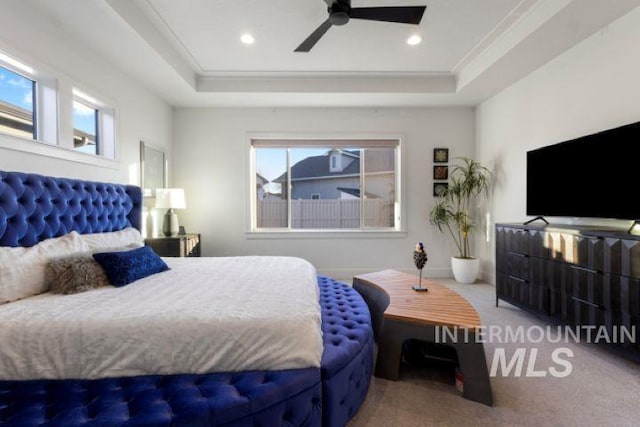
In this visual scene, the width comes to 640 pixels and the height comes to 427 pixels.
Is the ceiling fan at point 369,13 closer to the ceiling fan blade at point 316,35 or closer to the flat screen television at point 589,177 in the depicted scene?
the ceiling fan blade at point 316,35

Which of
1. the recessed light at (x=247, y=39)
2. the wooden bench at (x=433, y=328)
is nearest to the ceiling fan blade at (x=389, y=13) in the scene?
the recessed light at (x=247, y=39)

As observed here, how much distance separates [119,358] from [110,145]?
8.92 feet

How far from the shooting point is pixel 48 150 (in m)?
2.38

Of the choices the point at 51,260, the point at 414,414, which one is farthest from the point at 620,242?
the point at 51,260

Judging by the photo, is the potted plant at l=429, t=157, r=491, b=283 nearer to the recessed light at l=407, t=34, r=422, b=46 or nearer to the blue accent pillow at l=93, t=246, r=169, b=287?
the recessed light at l=407, t=34, r=422, b=46

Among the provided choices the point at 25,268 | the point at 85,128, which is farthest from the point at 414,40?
the point at 25,268

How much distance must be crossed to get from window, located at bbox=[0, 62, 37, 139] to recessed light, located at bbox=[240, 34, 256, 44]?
1.86 metres

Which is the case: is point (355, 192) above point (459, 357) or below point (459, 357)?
above

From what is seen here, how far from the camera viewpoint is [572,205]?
2633 millimetres

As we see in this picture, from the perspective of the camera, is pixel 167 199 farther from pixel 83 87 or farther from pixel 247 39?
pixel 247 39

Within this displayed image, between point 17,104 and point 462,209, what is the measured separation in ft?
17.1

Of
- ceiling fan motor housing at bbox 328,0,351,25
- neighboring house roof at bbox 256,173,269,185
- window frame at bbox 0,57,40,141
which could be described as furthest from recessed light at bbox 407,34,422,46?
window frame at bbox 0,57,40,141

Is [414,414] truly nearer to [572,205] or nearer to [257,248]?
[572,205]

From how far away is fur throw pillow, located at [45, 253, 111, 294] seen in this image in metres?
1.84
